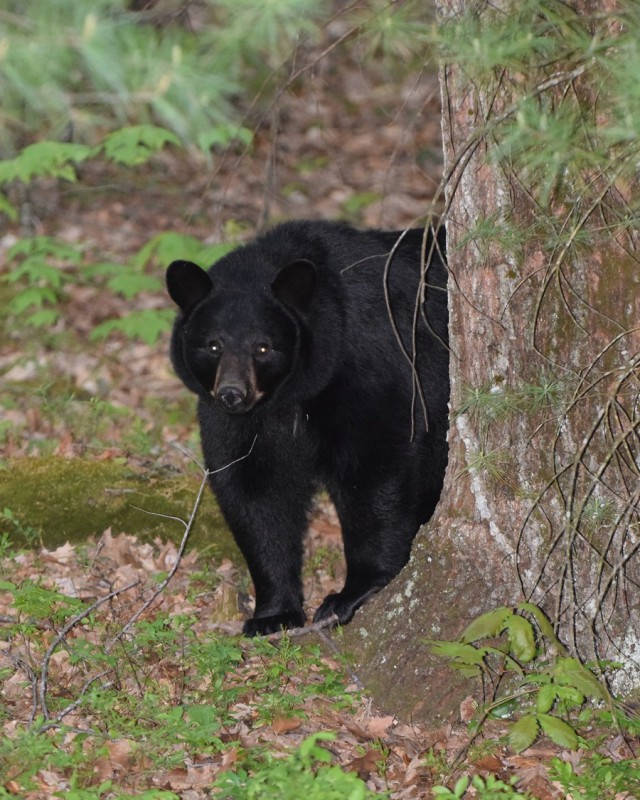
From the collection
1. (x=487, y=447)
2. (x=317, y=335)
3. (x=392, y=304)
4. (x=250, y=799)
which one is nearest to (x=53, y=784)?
(x=250, y=799)

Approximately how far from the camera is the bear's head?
484 cm

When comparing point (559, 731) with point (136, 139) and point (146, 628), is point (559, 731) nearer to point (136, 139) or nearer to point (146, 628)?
point (146, 628)

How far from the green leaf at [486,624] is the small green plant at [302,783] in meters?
0.71

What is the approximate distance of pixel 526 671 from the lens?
3932mm

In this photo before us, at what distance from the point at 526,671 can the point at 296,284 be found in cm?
201

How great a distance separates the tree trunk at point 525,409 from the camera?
3.70 m

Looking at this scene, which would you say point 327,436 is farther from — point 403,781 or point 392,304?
point 403,781

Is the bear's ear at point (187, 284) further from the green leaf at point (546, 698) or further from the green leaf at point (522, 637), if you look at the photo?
the green leaf at point (546, 698)

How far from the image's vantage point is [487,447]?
4.10 metres

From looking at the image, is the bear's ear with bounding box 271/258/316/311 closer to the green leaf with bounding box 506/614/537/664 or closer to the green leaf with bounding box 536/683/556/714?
the green leaf with bounding box 506/614/537/664

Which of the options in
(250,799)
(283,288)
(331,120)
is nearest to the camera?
(250,799)

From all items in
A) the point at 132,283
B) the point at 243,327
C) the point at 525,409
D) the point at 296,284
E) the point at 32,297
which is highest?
the point at 32,297

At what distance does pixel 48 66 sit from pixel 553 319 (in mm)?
2295

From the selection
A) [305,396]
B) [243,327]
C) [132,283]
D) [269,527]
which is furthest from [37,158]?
[269,527]
